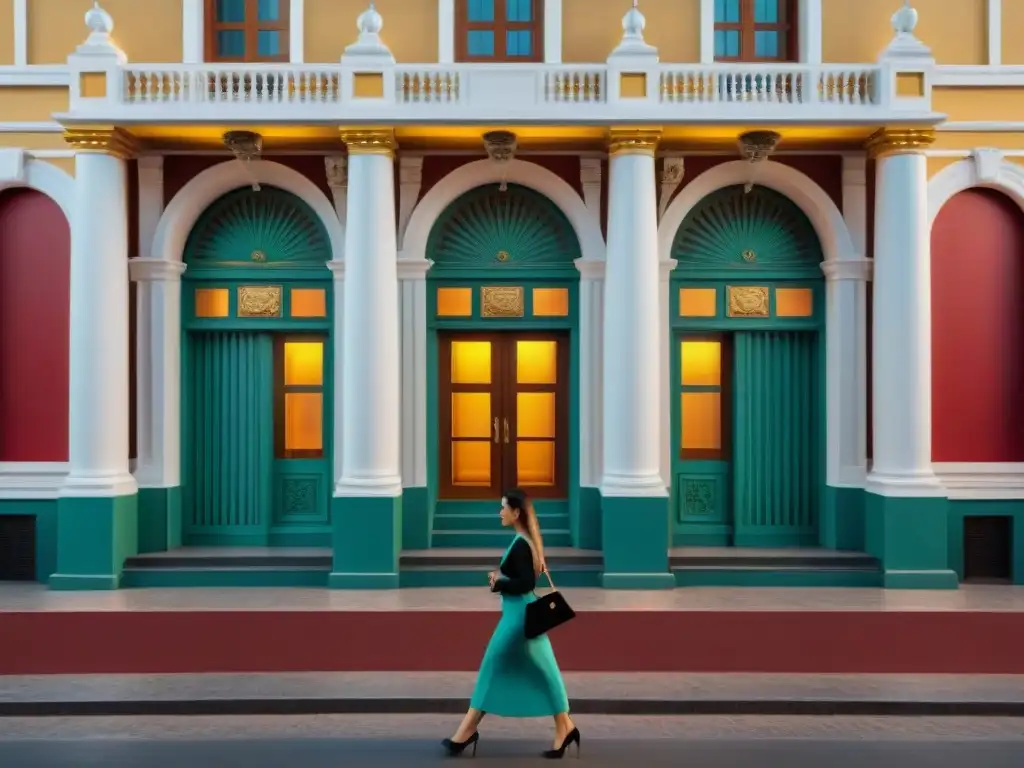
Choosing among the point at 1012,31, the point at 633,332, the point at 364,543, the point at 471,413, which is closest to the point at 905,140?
the point at 1012,31

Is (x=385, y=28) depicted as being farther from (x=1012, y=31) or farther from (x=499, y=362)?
(x=1012, y=31)

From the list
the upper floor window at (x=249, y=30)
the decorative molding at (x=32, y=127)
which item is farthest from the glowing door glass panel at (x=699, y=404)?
the decorative molding at (x=32, y=127)

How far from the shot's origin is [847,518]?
1347cm

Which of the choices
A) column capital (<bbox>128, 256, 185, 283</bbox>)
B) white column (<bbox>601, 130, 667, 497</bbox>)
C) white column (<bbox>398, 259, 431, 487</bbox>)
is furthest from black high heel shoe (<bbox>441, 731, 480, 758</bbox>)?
column capital (<bbox>128, 256, 185, 283</bbox>)

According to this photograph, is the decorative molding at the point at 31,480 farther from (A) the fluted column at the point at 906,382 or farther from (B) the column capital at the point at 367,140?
(A) the fluted column at the point at 906,382

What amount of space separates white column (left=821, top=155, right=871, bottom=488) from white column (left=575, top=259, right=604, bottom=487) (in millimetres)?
3225

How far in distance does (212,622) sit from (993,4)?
1304 cm

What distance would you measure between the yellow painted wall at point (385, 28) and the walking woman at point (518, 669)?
8831mm

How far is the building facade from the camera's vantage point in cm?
1256

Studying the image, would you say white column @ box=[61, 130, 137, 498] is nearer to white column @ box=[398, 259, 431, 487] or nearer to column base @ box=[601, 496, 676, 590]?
white column @ box=[398, 259, 431, 487]

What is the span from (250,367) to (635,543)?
599 centimetres

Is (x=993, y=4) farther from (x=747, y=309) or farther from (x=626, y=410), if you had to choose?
(x=626, y=410)

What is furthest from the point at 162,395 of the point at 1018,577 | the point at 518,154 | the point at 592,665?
the point at 1018,577

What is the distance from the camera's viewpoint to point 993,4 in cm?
1352
